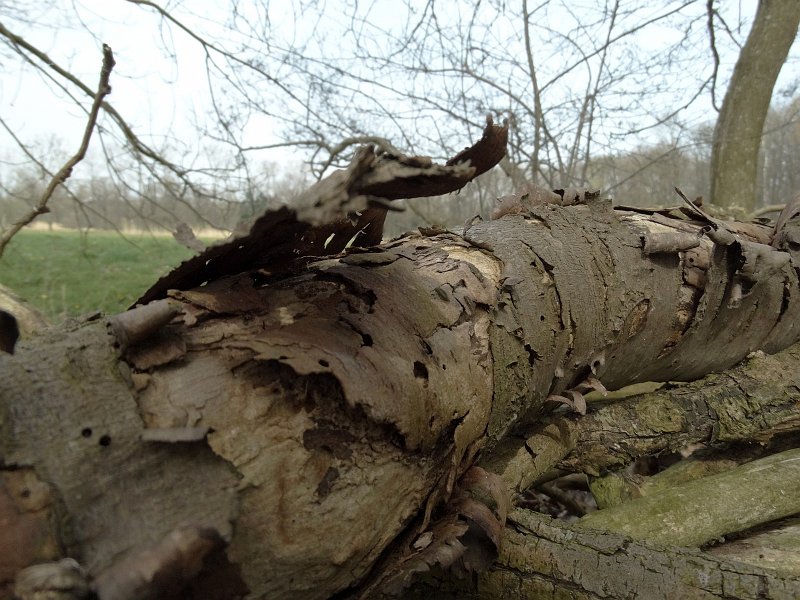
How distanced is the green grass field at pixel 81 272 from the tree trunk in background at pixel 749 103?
5982 millimetres

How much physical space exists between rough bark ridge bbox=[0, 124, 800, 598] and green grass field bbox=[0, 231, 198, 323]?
18.6 ft

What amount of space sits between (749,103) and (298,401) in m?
5.53

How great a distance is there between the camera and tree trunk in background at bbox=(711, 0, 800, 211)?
15.0ft

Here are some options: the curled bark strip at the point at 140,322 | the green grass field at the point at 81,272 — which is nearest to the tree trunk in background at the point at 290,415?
the curled bark strip at the point at 140,322

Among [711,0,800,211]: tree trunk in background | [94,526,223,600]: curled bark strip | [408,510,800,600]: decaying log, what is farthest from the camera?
[711,0,800,211]: tree trunk in background

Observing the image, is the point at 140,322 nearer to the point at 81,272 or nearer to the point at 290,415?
the point at 290,415

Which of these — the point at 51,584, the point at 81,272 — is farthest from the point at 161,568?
the point at 81,272

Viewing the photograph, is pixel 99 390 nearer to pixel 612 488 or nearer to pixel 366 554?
pixel 366 554

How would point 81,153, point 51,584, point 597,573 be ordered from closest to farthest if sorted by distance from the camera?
point 51,584 < point 597,573 < point 81,153

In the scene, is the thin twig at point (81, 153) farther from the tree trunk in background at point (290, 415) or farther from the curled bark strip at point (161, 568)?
the curled bark strip at point (161, 568)

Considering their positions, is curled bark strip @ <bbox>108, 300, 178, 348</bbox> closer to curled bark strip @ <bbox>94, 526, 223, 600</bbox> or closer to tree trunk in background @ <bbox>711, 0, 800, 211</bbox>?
curled bark strip @ <bbox>94, 526, 223, 600</bbox>

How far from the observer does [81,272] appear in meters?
12.5

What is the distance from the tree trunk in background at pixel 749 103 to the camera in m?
4.58

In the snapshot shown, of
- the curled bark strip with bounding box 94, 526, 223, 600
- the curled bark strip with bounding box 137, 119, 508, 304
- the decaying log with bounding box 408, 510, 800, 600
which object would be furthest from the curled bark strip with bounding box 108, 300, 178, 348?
the decaying log with bounding box 408, 510, 800, 600
